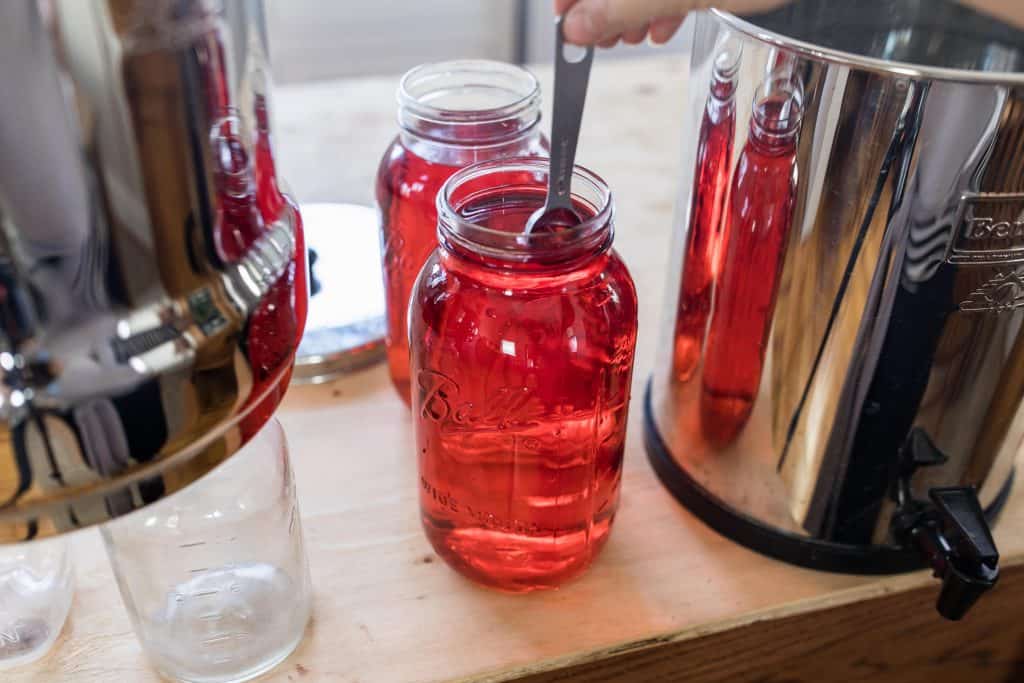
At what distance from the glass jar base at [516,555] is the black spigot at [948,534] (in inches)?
5.5

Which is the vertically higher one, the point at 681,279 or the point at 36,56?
the point at 36,56

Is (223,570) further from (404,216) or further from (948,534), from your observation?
(948,534)

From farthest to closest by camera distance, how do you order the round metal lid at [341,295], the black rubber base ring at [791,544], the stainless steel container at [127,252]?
the round metal lid at [341,295], the black rubber base ring at [791,544], the stainless steel container at [127,252]

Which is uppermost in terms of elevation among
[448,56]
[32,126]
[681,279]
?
[32,126]

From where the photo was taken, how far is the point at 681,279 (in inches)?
18.6

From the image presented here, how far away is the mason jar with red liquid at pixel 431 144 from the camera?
1.54 ft

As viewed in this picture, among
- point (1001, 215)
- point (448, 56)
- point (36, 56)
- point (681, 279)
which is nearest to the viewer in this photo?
point (36, 56)

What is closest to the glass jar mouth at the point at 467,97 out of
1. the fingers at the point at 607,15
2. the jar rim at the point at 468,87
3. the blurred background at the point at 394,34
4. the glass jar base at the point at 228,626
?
the jar rim at the point at 468,87

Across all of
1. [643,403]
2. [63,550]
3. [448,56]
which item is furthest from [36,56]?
[448,56]

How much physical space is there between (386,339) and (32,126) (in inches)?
13.2

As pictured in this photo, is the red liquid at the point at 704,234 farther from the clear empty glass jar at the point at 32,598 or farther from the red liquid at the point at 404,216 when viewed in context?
the clear empty glass jar at the point at 32,598

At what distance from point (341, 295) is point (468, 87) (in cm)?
16

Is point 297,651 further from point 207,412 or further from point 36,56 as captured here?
point 36,56

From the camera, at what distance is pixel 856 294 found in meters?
0.39
